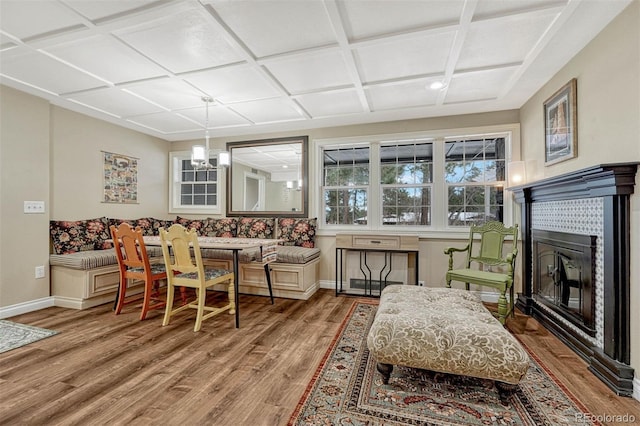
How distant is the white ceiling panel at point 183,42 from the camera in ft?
6.61

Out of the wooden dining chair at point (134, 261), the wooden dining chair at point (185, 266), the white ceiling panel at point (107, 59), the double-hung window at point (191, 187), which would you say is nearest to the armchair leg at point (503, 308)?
the wooden dining chair at point (185, 266)

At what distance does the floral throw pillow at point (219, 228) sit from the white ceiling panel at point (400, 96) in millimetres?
2778

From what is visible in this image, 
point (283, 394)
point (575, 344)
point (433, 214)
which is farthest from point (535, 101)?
point (283, 394)

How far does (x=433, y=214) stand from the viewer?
13.0 feet

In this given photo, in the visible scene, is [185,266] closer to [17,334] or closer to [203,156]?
[203,156]

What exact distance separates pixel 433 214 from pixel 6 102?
5133mm

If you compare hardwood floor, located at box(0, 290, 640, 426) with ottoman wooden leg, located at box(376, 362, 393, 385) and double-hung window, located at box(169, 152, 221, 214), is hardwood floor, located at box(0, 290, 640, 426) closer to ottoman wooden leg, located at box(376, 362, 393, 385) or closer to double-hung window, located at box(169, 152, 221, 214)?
ottoman wooden leg, located at box(376, 362, 393, 385)

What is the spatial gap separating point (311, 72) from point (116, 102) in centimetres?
248

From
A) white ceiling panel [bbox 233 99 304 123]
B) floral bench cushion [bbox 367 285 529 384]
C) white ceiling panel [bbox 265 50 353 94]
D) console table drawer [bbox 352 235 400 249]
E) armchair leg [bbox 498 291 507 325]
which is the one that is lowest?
armchair leg [bbox 498 291 507 325]

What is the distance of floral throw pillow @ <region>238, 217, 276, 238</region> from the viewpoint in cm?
443

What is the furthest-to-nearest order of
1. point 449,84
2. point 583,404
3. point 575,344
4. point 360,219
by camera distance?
point 360,219 < point 449,84 < point 575,344 < point 583,404

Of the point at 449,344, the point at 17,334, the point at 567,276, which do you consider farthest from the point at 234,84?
the point at 567,276

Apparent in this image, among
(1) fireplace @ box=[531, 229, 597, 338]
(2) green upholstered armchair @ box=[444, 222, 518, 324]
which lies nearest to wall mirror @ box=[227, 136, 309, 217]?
A: (2) green upholstered armchair @ box=[444, 222, 518, 324]

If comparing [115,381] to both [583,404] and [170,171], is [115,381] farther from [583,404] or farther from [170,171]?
[170,171]
